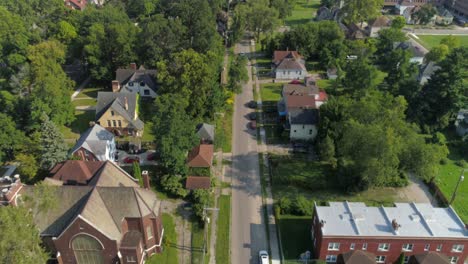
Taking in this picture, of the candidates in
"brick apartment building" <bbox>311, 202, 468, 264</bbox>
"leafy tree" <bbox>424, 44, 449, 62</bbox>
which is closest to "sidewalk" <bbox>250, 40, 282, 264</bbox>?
"brick apartment building" <bbox>311, 202, 468, 264</bbox>

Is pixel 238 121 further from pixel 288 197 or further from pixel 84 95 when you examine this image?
pixel 84 95

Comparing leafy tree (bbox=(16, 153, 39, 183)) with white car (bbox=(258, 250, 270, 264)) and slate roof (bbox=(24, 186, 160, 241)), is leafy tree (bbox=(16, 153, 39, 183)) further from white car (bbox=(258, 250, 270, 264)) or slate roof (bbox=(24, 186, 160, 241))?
white car (bbox=(258, 250, 270, 264))

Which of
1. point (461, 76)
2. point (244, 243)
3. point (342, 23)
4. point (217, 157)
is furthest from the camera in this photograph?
point (342, 23)

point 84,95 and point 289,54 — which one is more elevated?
point 289,54

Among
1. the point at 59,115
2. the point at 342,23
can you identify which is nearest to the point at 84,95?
the point at 59,115

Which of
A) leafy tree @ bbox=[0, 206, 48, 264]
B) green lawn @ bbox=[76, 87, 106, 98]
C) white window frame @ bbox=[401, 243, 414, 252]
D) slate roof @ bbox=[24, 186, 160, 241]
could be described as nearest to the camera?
leafy tree @ bbox=[0, 206, 48, 264]
